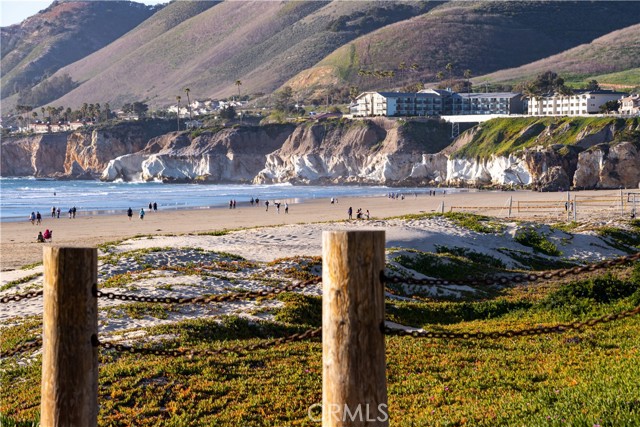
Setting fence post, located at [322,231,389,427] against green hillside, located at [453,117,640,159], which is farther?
green hillside, located at [453,117,640,159]

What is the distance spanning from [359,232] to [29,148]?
200907mm

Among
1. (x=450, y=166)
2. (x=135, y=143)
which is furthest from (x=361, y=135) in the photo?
(x=135, y=143)

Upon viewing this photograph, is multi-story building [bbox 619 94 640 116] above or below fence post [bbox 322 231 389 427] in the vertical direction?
above

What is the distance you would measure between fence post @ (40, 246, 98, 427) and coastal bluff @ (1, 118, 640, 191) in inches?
3890

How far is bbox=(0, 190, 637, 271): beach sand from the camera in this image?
46000mm

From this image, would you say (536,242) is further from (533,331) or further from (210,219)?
(210,219)

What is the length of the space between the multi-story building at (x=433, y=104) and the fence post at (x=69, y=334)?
15439 centimetres

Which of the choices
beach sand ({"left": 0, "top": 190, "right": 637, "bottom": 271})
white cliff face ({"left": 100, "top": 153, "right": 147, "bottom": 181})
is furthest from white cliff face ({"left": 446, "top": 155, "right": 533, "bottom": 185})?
white cliff face ({"left": 100, "top": 153, "right": 147, "bottom": 181})

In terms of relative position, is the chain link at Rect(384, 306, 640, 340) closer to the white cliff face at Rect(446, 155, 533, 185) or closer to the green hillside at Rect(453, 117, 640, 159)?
the white cliff face at Rect(446, 155, 533, 185)

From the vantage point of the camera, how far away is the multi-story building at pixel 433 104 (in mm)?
161375

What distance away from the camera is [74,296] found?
21.4 feet

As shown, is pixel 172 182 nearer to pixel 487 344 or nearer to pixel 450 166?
pixel 450 166

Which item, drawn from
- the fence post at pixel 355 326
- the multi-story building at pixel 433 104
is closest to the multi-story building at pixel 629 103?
the multi-story building at pixel 433 104

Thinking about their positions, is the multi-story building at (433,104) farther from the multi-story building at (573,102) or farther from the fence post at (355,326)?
the fence post at (355,326)
